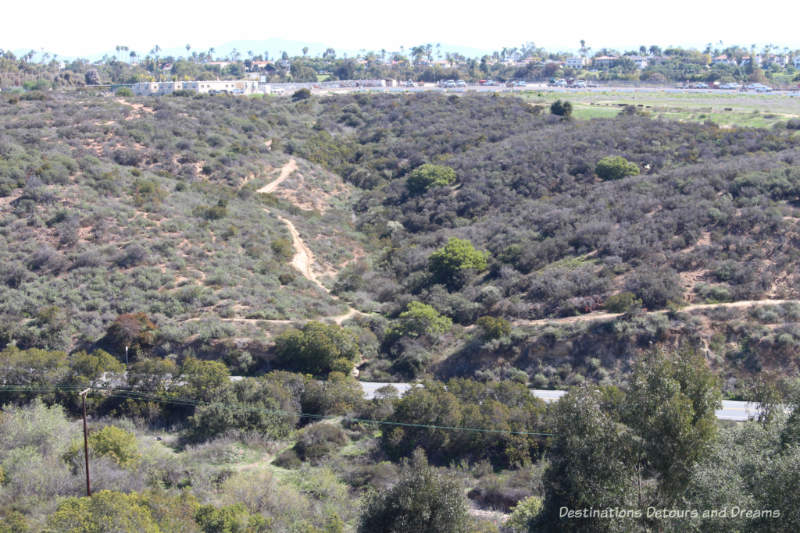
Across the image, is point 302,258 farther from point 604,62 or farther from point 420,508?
point 604,62

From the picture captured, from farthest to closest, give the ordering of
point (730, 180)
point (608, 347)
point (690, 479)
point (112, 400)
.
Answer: point (730, 180), point (608, 347), point (112, 400), point (690, 479)

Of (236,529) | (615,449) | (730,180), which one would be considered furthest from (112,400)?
(730,180)

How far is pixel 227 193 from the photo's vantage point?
43594 millimetres

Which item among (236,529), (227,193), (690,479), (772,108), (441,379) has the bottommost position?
(441,379)

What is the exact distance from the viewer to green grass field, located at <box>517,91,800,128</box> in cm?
5991

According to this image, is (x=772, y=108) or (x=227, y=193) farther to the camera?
(x=772, y=108)

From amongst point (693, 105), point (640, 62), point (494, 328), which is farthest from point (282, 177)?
point (640, 62)

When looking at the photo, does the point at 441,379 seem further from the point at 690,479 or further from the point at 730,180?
the point at 730,180

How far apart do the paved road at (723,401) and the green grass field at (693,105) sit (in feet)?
146

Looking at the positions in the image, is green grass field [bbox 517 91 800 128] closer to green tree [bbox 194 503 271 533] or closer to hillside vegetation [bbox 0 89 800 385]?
hillside vegetation [bbox 0 89 800 385]

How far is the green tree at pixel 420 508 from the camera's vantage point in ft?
37.7

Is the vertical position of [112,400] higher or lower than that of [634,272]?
lower

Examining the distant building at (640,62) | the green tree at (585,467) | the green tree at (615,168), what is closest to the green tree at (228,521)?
the green tree at (585,467)

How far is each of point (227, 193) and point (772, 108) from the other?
60.4 meters
